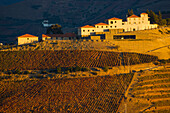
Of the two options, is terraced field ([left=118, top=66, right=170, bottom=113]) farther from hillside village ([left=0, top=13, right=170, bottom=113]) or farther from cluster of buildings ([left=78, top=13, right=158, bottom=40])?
cluster of buildings ([left=78, top=13, right=158, bottom=40])

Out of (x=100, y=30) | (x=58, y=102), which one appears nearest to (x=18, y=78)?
(x=58, y=102)

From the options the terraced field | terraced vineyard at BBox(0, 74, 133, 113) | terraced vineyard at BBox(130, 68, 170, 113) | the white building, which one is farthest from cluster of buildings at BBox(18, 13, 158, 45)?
terraced vineyard at BBox(130, 68, 170, 113)

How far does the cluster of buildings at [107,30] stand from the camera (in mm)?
93562

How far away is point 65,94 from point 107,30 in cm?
3892

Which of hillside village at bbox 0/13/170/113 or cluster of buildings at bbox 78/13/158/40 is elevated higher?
cluster of buildings at bbox 78/13/158/40

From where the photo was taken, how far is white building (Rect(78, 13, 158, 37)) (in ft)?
319

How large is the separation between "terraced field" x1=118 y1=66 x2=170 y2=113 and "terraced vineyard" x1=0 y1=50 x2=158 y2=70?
815 cm

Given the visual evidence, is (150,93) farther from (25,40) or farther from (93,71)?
(25,40)

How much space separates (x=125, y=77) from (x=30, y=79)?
20.1 meters

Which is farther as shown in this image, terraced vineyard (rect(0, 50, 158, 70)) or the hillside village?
terraced vineyard (rect(0, 50, 158, 70))

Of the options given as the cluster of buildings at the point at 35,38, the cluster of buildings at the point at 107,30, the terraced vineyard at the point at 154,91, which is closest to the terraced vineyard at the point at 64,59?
the terraced vineyard at the point at 154,91

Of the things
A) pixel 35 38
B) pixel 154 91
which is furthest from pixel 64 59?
pixel 154 91

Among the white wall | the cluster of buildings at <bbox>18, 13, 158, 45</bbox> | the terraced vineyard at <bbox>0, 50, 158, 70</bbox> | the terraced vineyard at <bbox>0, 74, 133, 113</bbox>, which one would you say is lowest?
the terraced vineyard at <bbox>0, 74, 133, 113</bbox>

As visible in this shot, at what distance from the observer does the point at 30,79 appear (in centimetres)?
7094
